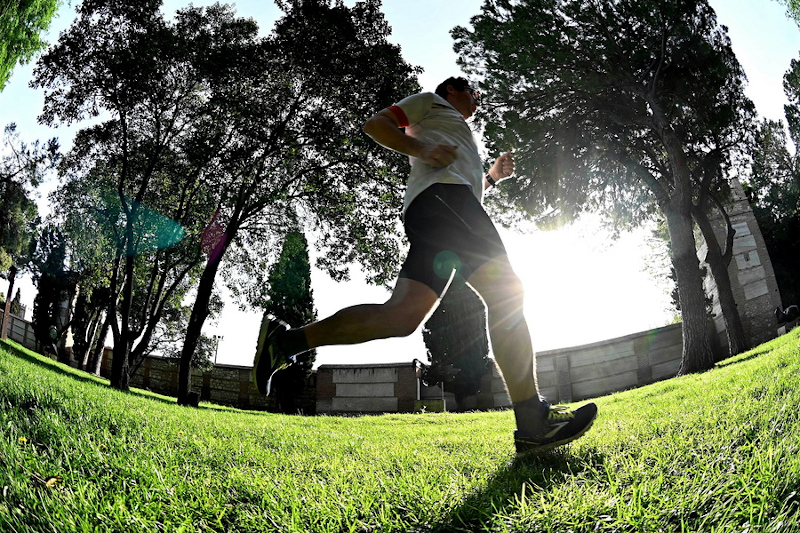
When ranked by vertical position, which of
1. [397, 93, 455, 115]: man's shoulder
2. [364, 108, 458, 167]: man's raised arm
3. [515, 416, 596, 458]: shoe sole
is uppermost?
[397, 93, 455, 115]: man's shoulder

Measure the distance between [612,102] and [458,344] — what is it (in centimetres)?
1004

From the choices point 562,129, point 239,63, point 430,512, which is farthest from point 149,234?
point 430,512

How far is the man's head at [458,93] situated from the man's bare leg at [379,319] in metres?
1.30

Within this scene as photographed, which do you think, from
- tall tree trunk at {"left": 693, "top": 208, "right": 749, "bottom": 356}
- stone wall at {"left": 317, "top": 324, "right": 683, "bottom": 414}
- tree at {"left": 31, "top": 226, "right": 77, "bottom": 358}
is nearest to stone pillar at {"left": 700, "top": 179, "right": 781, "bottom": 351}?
stone wall at {"left": 317, "top": 324, "right": 683, "bottom": 414}

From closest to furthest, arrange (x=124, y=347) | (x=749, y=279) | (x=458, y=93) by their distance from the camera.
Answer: (x=458, y=93) → (x=124, y=347) → (x=749, y=279)

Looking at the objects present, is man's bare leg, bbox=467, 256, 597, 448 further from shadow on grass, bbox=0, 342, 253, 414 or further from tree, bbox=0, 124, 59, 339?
tree, bbox=0, 124, 59, 339

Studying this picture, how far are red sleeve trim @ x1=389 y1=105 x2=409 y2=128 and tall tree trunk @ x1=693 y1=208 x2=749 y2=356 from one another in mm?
12027

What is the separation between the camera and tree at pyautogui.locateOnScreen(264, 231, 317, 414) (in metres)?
Answer: 19.5

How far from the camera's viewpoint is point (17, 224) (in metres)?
21.4

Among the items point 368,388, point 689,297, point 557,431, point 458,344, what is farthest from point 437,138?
point 458,344

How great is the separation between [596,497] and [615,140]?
13.7 meters

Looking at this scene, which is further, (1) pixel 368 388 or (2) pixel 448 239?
(1) pixel 368 388

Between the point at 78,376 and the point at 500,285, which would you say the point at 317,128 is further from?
the point at 500,285

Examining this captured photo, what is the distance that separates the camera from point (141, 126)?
14.3m
